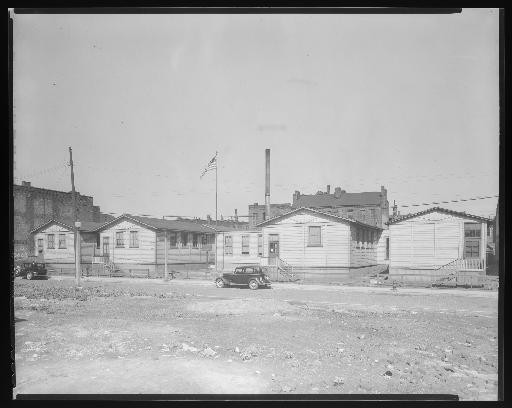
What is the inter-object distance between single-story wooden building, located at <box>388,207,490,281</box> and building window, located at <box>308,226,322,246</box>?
5.49 meters

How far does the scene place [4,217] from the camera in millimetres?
7973

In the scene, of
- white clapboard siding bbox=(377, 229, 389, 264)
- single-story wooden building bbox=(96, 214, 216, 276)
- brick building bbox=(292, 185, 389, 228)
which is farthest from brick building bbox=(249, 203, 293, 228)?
single-story wooden building bbox=(96, 214, 216, 276)

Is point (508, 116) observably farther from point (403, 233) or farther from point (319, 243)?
point (319, 243)

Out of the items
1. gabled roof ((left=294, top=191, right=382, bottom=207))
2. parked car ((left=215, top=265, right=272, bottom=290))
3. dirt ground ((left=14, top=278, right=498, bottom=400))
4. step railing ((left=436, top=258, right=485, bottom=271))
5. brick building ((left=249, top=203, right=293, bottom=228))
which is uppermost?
gabled roof ((left=294, top=191, right=382, bottom=207))

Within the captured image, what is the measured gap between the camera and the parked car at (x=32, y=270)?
24450 millimetres

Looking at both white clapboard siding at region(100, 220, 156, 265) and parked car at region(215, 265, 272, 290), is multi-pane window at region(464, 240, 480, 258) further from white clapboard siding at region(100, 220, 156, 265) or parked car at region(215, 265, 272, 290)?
white clapboard siding at region(100, 220, 156, 265)

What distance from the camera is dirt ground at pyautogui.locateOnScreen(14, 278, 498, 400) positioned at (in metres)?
8.00

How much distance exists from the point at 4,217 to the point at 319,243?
69.8 feet

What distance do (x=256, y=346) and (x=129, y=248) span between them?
21.1m

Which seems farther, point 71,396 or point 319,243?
point 319,243

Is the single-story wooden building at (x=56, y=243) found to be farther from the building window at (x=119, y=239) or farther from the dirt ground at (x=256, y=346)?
the dirt ground at (x=256, y=346)

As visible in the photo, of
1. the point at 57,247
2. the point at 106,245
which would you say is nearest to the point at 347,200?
the point at 106,245
